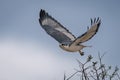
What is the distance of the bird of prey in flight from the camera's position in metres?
6.09

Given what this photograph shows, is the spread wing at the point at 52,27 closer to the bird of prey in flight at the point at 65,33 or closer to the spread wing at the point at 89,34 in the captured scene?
the bird of prey in flight at the point at 65,33

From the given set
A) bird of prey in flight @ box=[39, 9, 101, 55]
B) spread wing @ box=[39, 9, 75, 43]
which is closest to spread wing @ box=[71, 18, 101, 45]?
bird of prey in flight @ box=[39, 9, 101, 55]

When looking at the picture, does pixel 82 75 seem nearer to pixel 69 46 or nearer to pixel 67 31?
pixel 67 31

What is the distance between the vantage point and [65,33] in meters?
8.98

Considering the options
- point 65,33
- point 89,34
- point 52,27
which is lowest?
point 89,34

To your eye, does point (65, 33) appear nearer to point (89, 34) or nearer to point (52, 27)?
point (52, 27)

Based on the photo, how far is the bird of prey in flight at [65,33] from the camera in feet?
20.0

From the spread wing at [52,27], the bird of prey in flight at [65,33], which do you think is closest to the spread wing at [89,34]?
the bird of prey in flight at [65,33]

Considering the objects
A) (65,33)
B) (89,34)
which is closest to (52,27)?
(65,33)

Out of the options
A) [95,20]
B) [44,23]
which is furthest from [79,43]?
[44,23]

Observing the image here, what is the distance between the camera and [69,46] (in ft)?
21.0

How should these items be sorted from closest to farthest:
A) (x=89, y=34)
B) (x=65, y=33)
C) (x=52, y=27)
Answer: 1. (x=89, y=34)
2. (x=65, y=33)
3. (x=52, y=27)

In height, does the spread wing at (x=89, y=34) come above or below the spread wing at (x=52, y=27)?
below

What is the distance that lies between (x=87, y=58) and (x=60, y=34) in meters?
4.19
